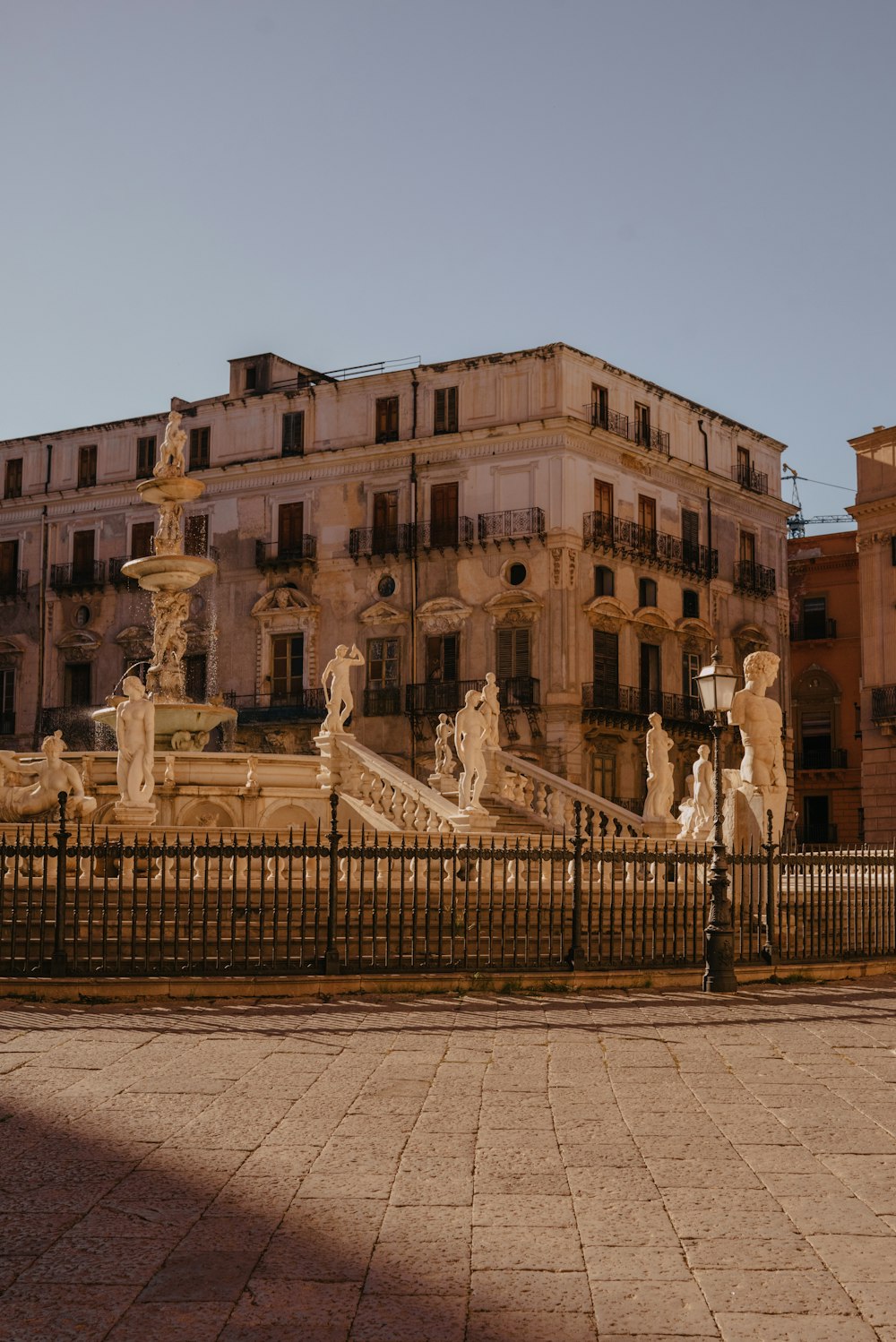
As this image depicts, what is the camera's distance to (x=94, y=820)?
64.0ft

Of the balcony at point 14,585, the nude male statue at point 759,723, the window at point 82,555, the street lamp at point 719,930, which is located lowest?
the street lamp at point 719,930

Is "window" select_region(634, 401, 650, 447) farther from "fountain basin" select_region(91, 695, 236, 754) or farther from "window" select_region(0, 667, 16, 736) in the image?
"fountain basin" select_region(91, 695, 236, 754)

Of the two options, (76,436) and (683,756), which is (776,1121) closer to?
(683,756)

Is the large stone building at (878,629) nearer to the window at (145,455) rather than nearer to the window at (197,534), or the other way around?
the window at (197,534)

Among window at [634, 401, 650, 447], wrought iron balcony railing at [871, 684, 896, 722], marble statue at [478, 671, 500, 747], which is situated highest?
window at [634, 401, 650, 447]

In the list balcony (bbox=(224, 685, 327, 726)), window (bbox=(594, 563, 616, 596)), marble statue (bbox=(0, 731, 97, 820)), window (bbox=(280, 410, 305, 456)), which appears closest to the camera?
marble statue (bbox=(0, 731, 97, 820))

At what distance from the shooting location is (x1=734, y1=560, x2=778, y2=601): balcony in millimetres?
44562

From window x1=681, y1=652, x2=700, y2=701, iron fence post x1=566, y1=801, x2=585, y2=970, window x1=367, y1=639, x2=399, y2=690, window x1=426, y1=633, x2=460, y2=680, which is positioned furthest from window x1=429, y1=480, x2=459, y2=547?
iron fence post x1=566, y1=801, x2=585, y2=970

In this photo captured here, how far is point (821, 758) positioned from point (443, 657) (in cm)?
1571

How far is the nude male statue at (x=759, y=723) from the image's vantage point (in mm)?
15859

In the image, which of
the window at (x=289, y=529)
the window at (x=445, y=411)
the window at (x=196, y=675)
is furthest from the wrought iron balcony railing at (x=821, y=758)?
the window at (x=196, y=675)

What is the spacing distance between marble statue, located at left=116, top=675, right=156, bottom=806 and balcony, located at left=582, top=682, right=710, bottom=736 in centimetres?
2067

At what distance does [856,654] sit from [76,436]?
84.6 feet

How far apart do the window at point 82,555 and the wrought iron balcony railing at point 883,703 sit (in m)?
22.8
